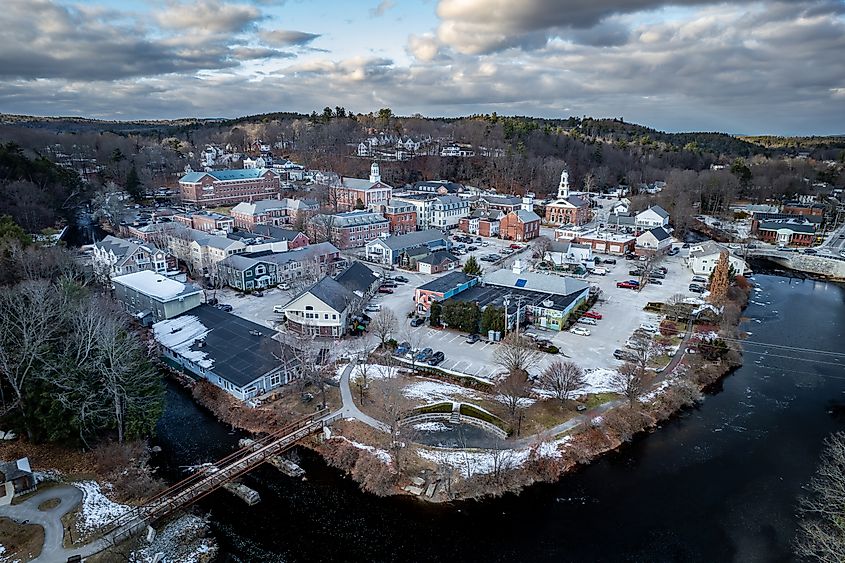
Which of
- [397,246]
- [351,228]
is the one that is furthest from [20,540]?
[351,228]

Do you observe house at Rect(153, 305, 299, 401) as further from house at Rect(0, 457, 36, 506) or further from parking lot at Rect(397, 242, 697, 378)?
house at Rect(0, 457, 36, 506)

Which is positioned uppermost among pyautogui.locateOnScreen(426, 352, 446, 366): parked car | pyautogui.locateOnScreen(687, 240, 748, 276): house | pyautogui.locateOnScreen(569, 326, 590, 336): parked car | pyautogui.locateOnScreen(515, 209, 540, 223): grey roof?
pyautogui.locateOnScreen(515, 209, 540, 223): grey roof

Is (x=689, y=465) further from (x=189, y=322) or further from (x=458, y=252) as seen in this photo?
(x=458, y=252)

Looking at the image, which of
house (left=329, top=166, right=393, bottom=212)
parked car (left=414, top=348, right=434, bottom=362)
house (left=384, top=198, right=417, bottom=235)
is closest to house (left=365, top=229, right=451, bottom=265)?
house (left=384, top=198, right=417, bottom=235)

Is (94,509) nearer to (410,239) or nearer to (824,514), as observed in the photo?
(824,514)

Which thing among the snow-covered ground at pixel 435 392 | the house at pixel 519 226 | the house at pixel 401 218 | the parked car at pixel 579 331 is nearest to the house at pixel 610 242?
the house at pixel 519 226
